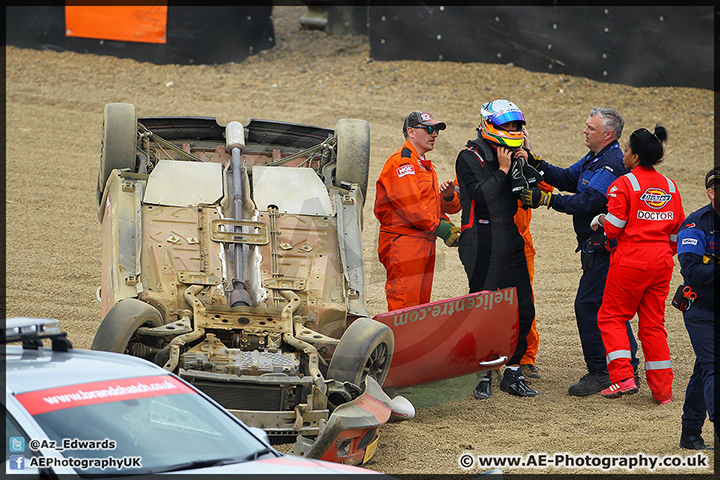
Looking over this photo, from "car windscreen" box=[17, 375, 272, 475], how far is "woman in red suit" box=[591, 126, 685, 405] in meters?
3.91

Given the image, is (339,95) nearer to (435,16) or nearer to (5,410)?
(435,16)

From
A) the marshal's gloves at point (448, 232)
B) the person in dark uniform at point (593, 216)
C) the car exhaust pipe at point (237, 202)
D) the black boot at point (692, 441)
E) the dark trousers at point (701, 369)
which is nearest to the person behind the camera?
the dark trousers at point (701, 369)

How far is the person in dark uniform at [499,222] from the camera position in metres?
7.44

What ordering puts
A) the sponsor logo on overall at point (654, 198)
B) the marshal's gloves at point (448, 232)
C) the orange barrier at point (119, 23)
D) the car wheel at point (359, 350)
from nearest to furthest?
the car wheel at point (359, 350) < the sponsor logo on overall at point (654, 198) < the marshal's gloves at point (448, 232) < the orange barrier at point (119, 23)

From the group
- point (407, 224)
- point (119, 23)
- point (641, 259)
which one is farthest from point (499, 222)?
point (119, 23)

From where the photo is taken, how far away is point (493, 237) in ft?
24.5

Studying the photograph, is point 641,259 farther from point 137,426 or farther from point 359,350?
point 137,426

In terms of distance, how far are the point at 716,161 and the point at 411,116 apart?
9234 millimetres

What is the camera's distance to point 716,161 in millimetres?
15031

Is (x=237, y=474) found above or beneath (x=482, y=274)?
beneath

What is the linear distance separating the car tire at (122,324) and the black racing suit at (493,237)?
2.96 metres

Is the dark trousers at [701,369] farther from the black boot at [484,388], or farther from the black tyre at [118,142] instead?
the black tyre at [118,142]

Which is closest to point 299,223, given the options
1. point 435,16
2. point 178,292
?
point 178,292

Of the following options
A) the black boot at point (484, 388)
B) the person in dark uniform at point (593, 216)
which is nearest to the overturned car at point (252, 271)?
the black boot at point (484, 388)
